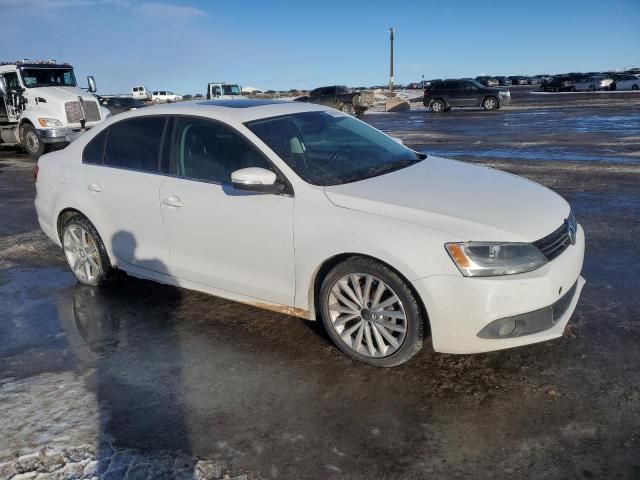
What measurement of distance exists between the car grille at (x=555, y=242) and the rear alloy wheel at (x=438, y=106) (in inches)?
1178

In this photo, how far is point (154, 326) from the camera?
4422mm

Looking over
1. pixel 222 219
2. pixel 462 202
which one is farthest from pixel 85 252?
pixel 462 202

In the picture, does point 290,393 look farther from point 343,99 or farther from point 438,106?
point 438,106

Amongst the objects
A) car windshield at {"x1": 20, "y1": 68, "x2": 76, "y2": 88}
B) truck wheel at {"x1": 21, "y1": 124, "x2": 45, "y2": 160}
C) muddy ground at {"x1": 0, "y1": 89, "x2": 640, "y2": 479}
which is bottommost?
muddy ground at {"x1": 0, "y1": 89, "x2": 640, "y2": 479}

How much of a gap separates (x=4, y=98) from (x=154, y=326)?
1466 centimetres

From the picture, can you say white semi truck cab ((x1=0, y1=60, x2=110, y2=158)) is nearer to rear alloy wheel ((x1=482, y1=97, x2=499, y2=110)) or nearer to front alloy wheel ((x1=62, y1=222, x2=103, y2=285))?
front alloy wheel ((x1=62, y1=222, x2=103, y2=285))

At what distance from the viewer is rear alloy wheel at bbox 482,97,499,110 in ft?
101

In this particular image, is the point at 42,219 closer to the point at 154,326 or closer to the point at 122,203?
the point at 122,203

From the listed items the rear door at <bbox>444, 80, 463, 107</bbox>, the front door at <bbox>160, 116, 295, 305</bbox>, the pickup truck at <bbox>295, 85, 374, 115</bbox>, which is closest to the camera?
the front door at <bbox>160, 116, 295, 305</bbox>

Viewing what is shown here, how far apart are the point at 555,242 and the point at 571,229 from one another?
38 centimetres

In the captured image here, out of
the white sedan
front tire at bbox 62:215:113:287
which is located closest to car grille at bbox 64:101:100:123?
the white sedan

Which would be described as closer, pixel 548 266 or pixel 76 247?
pixel 548 266

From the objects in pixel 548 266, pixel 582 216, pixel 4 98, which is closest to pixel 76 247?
pixel 548 266

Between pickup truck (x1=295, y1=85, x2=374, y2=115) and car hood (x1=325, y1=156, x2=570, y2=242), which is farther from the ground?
pickup truck (x1=295, y1=85, x2=374, y2=115)
